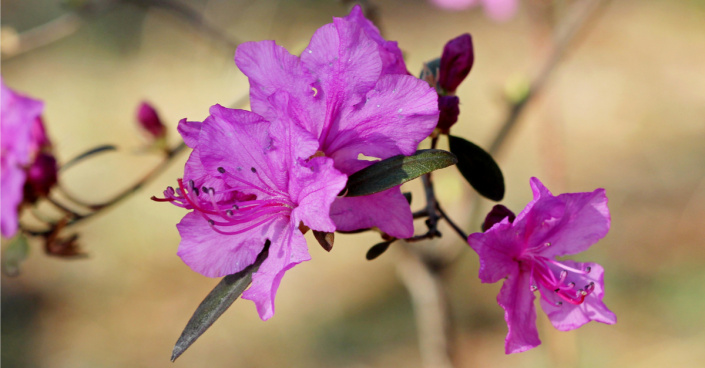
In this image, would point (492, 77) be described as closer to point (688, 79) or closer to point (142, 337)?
point (688, 79)

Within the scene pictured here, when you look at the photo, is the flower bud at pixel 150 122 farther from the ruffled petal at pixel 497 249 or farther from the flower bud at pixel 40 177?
the ruffled petal at pixel 497 249

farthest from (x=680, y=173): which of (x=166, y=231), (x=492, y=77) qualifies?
(x=166, y=231)

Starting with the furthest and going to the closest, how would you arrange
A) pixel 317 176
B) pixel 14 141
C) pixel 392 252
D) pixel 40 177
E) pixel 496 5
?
pixel 392 252
pixel 496 5
pixel 40 177
pixel 14 141
pixel 317 176

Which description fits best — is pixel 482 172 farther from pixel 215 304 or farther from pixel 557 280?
pixel 215 304

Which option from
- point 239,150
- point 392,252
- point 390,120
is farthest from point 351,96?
point 392,252

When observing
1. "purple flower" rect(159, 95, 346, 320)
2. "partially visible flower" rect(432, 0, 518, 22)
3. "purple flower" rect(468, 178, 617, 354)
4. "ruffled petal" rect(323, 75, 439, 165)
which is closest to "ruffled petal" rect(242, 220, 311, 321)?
"purple flower" rect(159, 95, 346, 320)

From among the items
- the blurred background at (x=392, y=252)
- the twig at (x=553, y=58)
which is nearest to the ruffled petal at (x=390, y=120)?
the twig at (x=553, y=58)
